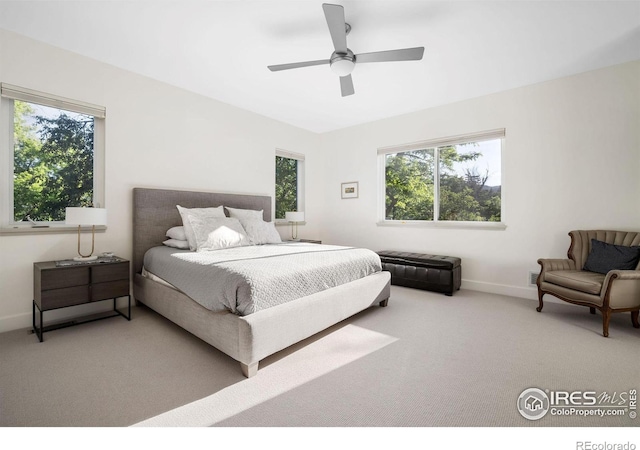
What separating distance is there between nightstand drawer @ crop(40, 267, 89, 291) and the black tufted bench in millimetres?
3560

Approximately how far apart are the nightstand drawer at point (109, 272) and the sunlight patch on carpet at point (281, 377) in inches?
68.5

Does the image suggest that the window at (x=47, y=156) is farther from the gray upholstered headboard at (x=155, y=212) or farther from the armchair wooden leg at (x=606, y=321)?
the armchair wooden leg at (x=606, y=321)

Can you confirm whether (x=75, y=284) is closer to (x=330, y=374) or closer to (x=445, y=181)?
(x=330, y=374)

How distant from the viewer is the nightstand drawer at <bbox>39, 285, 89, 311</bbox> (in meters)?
2.40

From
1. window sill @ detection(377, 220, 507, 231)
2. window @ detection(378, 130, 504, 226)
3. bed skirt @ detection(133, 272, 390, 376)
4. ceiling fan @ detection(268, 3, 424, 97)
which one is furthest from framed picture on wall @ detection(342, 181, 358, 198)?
ceiling fan @ detection(268, 3, 424, 97)

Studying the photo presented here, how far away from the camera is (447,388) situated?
1.77 m

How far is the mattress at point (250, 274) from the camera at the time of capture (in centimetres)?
196

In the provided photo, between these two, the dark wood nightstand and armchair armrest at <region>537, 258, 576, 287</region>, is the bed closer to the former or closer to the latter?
the dark wood nightstand

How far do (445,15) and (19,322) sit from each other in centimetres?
455

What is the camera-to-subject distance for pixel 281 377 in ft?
6.16

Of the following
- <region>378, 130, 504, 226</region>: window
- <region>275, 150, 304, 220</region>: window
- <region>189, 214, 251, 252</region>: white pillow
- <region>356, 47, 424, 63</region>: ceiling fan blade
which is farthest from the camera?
<region>275, 150, 304, 220</region>: window

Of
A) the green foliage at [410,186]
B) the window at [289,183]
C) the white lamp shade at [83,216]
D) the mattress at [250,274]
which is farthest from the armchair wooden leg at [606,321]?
the white lamp shade at [83,216]
